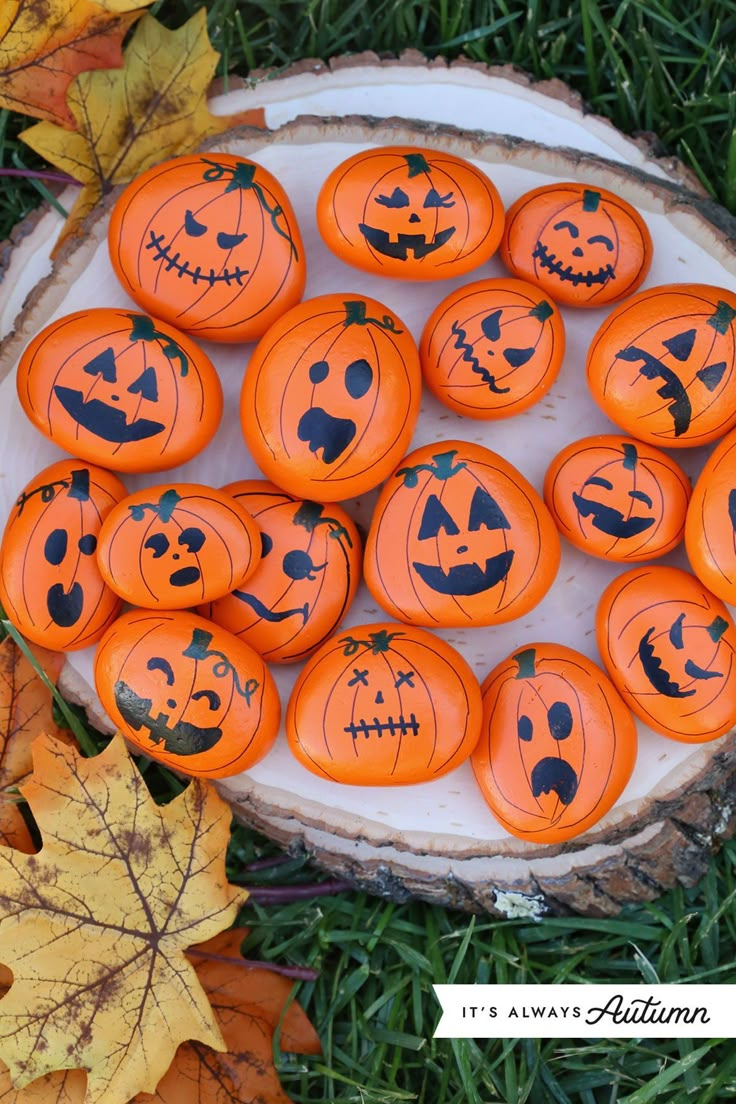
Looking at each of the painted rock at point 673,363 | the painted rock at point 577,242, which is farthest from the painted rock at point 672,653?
the painted rock at point 577,242

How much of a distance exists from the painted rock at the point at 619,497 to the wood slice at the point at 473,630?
0.32 feet

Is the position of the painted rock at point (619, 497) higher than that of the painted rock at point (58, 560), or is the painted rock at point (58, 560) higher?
the painted rock at point (58, 560)

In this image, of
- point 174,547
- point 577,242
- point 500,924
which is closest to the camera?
point 174,547

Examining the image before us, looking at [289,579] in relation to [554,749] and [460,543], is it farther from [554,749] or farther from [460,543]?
[554,749]

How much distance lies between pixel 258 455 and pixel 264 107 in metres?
0.66

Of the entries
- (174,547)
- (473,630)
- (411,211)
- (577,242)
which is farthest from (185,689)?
(577,242)

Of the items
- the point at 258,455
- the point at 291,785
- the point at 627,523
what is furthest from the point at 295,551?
the point at 627,523

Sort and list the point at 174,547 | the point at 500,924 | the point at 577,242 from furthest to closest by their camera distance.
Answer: the point at 500,924 < the point at 577,242 < the point at 174,547

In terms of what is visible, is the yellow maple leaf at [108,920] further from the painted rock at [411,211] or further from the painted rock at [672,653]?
the painted rock at [411,211]

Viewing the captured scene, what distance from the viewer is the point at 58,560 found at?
1456 mm

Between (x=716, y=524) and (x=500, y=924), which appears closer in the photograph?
(x=716, y=524)

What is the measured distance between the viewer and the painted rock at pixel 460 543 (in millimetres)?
1467

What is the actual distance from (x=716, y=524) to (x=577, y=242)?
484mm

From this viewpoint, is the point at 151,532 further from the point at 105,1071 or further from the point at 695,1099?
the point at 695,1099
